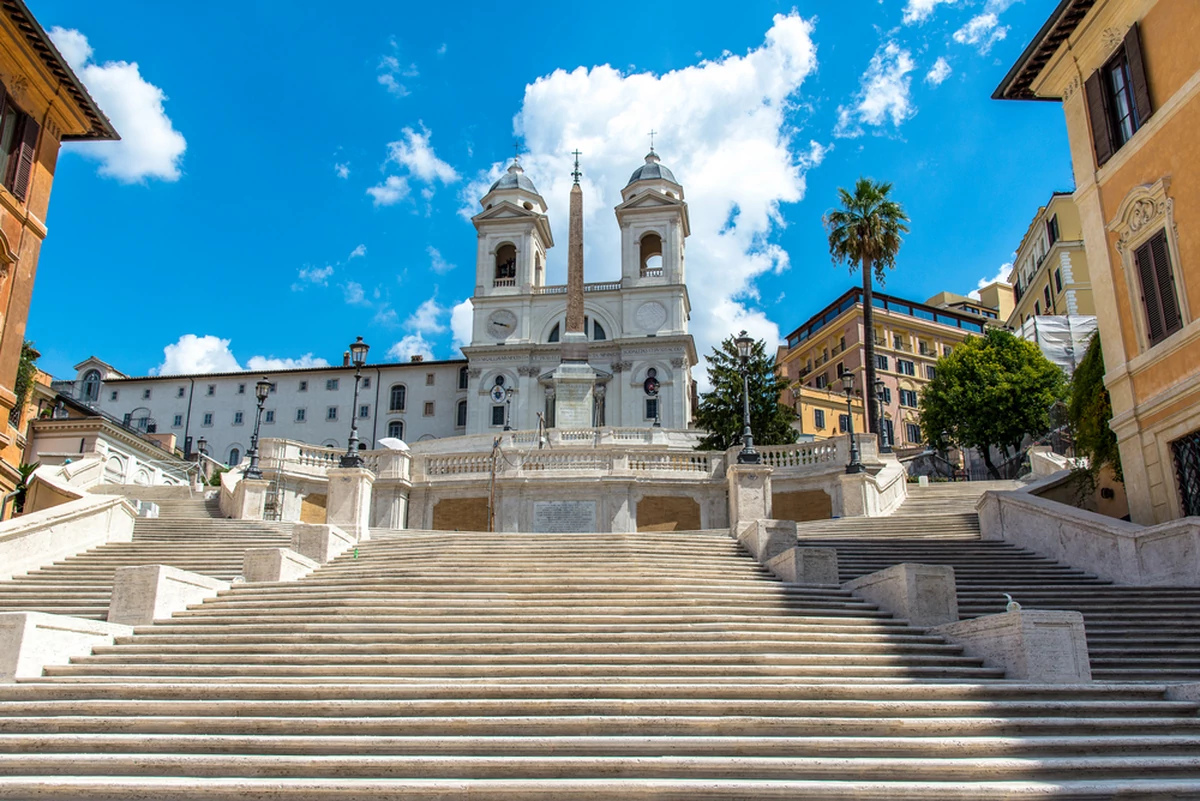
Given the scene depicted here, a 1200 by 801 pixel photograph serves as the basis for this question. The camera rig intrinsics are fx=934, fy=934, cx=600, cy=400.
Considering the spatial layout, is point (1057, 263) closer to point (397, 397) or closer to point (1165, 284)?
point (1165, 284)

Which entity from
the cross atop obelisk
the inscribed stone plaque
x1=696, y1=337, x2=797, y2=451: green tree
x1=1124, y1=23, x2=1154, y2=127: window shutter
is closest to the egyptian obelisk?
the cross atop obelisk

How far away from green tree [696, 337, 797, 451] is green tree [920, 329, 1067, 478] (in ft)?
41.7

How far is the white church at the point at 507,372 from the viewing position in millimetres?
72688

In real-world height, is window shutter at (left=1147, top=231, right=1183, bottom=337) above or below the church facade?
below

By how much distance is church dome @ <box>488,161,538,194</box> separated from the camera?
3255 inches

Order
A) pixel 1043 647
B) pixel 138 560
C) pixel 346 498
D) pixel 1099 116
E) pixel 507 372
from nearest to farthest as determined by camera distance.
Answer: pixel 1043 647
pixel 138 560
pixel 1099 116
pixel 346 498
pixel 507 372

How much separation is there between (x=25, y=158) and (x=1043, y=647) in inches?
992

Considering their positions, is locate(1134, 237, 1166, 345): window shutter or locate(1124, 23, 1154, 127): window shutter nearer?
locate(1134, 237, 1166, 345): window shutter

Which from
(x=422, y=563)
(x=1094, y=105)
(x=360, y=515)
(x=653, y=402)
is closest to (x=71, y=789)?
(x=422, y=563)

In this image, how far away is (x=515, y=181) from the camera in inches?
3273

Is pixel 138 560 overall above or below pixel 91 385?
below

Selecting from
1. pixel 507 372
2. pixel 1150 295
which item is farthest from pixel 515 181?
pixel 1150 295

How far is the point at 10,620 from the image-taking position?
10.7 meters

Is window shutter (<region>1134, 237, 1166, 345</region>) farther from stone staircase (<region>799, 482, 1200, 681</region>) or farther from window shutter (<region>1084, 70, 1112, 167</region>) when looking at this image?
stone staircase (<region>799, 482, 1200, 681</region>)
